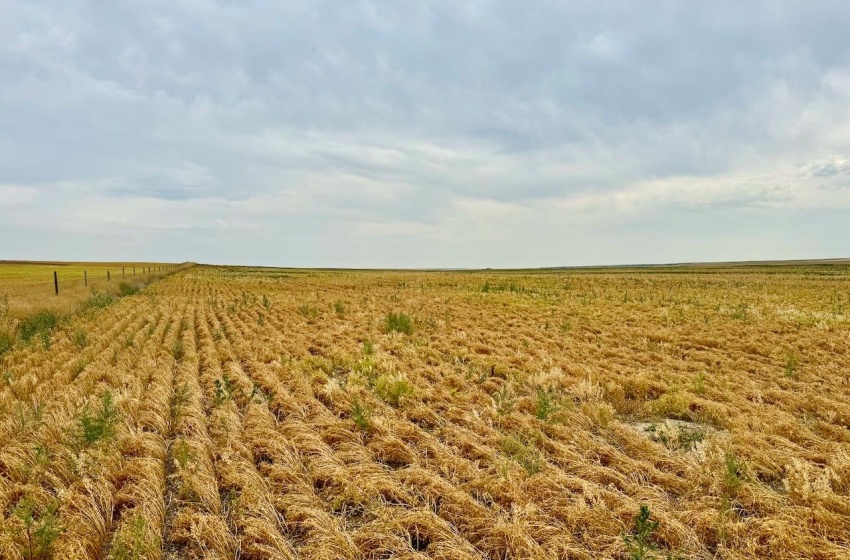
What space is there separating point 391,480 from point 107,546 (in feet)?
7.92

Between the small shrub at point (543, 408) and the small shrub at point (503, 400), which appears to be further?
the small shrub at point (503, 400)

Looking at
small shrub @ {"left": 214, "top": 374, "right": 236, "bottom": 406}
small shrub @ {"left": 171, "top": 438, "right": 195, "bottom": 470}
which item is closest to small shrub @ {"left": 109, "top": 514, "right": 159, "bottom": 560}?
small shrub @ {"left": 171, "top": 438, "right": 195, "bottom": 470}

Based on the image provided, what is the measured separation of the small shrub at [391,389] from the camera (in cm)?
763

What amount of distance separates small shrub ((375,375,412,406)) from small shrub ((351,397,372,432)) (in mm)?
737

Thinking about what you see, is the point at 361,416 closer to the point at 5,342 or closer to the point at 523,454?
the point at 523,454

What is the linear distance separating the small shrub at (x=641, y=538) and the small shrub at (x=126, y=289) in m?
30.8

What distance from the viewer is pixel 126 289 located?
98.9 ft

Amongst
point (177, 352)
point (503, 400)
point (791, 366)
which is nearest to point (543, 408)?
point (503, 400)

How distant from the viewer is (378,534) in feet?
12.9

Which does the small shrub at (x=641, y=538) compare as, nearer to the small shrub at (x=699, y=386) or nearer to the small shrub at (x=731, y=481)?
the small shrub at (x=731, y=481)

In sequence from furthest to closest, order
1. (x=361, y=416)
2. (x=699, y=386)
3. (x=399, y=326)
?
1. (x=399, y=326)
2. (x=699, y=386)
3. (x=361, y=416)

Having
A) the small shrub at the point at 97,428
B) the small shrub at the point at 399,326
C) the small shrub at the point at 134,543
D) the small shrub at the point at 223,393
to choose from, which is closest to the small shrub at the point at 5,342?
the small shrub at the point at 223,393

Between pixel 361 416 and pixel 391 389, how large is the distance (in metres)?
1.49

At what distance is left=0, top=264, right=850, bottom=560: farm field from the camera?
393 cm
